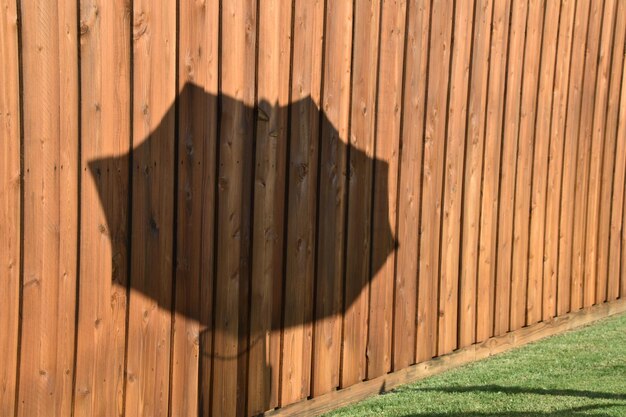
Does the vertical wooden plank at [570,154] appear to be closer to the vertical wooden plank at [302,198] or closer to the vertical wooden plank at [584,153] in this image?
the vertical wooden plank at [584,153]

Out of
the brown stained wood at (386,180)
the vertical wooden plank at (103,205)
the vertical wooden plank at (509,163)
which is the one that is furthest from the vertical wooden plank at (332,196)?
the vertical wooden plank at (509,163)

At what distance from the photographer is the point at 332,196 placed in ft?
16.0

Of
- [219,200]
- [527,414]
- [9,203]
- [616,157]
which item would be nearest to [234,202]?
[219,200]

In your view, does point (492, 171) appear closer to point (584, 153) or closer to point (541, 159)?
point (541, 159)

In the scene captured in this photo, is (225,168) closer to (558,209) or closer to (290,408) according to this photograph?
(290,408)

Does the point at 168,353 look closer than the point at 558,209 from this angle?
Yes

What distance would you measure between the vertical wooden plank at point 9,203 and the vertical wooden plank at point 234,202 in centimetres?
102

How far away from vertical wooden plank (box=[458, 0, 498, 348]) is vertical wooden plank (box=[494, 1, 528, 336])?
0.28 m

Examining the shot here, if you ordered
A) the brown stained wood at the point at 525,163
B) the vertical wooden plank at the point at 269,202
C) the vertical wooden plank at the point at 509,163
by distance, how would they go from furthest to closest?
the brown stained wood at the point at 525,163, the vertical wooden plank at the point at 509,163, the vertical wooden plank at the point at 269,202

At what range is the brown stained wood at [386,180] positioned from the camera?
512cm

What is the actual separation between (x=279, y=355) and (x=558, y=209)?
10.1 ft

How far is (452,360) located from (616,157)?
8.26 feet

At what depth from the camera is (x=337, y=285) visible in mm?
4945

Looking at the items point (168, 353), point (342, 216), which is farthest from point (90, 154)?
point (342, 216)
